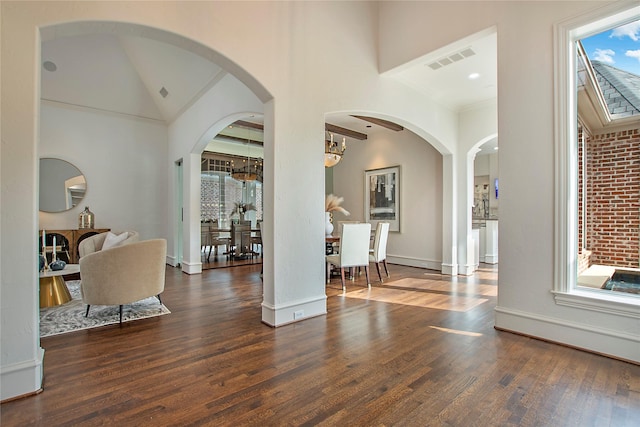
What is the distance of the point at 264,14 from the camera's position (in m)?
3.16

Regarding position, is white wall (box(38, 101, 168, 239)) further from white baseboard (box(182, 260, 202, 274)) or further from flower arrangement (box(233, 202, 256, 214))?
flower arrangement (box(233, 202, 256, 214))

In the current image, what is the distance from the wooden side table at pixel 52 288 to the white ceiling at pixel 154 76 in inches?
135

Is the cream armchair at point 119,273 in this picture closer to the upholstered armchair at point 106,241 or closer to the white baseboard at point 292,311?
the upholstered armchair at point 106,241

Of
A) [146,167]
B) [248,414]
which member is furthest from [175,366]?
[146,167]

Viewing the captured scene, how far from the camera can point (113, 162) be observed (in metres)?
6.59

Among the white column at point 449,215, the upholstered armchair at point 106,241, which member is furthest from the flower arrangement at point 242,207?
the white column at point 449,215

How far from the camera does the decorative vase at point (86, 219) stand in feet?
19.8

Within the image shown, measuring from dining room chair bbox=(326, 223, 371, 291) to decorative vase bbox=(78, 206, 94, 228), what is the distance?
15.9ft

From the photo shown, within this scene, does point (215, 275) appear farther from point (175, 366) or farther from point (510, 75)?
point (510, 75)

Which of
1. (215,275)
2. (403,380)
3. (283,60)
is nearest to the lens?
(403,380)

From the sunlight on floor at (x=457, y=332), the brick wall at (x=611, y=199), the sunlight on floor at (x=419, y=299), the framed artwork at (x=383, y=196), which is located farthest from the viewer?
the framed artwork at (x=383, y=196)

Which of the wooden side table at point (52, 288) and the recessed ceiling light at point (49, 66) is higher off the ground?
the recessed ceiling light at point (49, 66)

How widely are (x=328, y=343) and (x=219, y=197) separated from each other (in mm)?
6578

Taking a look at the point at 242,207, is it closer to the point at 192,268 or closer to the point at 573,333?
the point at 192,268
